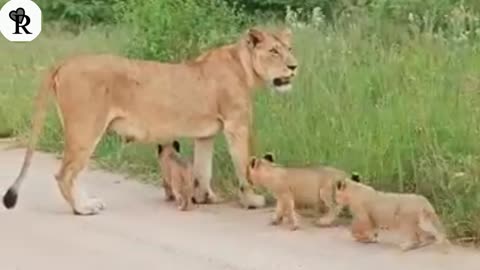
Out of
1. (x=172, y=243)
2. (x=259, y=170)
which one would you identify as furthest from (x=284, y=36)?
(x=172, y=243)

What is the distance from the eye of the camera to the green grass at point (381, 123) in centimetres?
870

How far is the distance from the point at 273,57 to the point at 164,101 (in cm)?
85

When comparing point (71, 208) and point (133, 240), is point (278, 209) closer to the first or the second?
point (133, 240)

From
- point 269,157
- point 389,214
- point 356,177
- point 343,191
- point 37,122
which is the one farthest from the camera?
point 37,122

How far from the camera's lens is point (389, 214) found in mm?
7883

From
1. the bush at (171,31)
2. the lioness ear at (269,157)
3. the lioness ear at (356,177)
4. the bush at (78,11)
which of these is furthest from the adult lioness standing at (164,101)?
the bush at (78,11)

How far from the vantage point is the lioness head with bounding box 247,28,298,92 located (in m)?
9.53

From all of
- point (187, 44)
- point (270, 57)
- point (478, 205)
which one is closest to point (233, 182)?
point (270, 57)

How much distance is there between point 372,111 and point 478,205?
2.09 metres

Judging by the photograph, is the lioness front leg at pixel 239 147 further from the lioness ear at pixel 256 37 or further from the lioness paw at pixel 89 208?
the lioness paw at pixel 89 208

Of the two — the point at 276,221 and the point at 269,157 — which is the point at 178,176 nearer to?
the point at 269,157

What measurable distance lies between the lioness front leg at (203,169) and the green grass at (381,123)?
0.25 metres

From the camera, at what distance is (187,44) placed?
12867mm

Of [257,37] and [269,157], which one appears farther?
[257,37]
